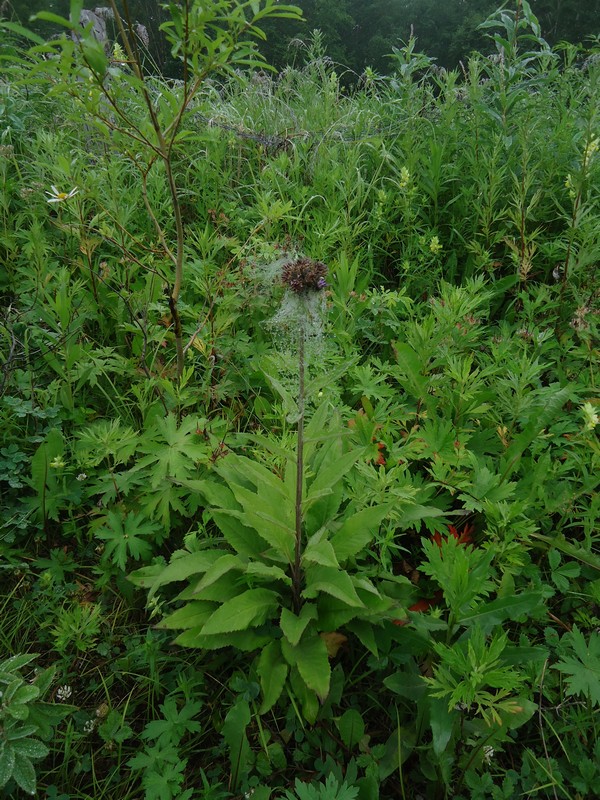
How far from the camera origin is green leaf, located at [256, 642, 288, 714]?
57.9 inches

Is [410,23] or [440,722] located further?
[410,23]

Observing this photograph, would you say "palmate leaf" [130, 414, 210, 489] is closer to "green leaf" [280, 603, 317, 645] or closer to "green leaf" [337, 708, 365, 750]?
"green leaf" [280, 603, 317, 645]

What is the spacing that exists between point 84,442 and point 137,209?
1827mm

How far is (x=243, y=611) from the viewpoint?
1.53 metres

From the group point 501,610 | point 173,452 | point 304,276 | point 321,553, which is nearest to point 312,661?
point 321,553

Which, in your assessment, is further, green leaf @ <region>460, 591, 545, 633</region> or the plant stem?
green leaf @ <region>460, 591, 545, 633</region>

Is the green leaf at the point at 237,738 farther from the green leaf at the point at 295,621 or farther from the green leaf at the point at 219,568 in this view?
the green leaf at the point at 219,568

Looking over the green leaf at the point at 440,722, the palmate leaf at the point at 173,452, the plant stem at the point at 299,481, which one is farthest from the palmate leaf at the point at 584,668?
the palmate leaf at the point at 173,452

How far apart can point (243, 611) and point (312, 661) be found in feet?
0.82

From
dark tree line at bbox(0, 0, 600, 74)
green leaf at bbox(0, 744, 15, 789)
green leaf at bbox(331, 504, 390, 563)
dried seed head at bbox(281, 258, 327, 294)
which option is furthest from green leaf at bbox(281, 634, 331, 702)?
dark tree line at bbox(0, 0, 600, 74)

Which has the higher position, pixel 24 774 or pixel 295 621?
pixel 295 621

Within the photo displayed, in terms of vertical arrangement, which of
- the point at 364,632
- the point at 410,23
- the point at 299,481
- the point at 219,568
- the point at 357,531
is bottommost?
the point at 364,632

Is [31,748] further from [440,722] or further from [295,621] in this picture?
[440,722]

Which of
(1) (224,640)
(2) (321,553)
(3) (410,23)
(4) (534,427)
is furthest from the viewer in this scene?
(3) (410,23)
